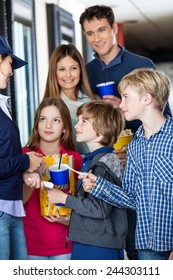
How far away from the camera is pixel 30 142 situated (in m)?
3.00

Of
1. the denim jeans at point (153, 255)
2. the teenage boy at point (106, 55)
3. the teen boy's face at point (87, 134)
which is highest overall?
the teenage boy at point (106, 55)

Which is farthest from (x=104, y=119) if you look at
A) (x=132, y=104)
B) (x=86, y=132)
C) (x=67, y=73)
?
(x=67, y=73)

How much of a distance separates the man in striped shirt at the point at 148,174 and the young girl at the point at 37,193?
0.38m

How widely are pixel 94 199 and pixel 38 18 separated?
4612 millimetres

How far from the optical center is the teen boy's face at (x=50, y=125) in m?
2.95

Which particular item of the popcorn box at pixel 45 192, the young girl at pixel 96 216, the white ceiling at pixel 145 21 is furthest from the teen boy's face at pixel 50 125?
the white ceiling at pixel 145 21

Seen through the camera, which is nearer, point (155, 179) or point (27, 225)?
point (155, 179)

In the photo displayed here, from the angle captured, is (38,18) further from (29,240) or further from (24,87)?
(29,240)

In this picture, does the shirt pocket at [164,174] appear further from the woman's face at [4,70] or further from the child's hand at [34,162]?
the woman's face at [4,70]

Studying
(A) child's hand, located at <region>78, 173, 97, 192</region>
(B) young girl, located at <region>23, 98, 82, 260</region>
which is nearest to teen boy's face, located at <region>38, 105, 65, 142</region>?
(B) young girl, located at <region>23, 98, 82, 260</region>

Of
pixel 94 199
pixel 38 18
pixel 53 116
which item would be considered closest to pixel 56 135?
pixel 53 116

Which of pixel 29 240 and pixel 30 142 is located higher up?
pixel 30 142

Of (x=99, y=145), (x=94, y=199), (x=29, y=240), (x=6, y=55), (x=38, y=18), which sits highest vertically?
(x=38, y=18)

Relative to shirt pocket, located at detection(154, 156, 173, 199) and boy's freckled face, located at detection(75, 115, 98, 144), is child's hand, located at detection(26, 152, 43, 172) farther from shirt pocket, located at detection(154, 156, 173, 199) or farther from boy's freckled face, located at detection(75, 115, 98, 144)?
shirt pocket, located at detection(154, 156, 173, 199)
